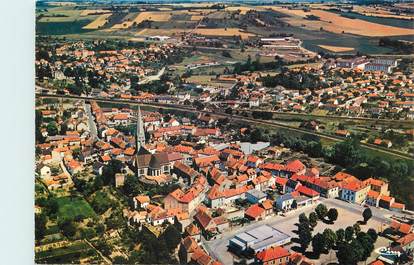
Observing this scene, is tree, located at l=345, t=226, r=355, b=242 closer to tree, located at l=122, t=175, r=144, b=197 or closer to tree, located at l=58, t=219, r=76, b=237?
tree, located at l=122, t=175, r=144, b=197

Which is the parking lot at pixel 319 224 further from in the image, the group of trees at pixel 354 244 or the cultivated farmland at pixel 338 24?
the cultivated farmland at pixel 338 24

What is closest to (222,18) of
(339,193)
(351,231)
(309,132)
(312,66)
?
(312,66)

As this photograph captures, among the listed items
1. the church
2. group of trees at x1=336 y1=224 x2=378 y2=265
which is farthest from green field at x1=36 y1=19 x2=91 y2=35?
group of trees at x1=336 y1=224 x2=378 y2=265

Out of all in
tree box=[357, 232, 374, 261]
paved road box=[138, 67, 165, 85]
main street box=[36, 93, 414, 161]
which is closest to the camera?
tree box=[357, 232, 374, 261]

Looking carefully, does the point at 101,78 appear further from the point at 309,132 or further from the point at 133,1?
the point at 309,132

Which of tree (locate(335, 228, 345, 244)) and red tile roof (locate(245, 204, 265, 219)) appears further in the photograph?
red tile roof (locate(245, 204, 265, 219))

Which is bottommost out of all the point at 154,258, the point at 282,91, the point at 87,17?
the point at 154,258
